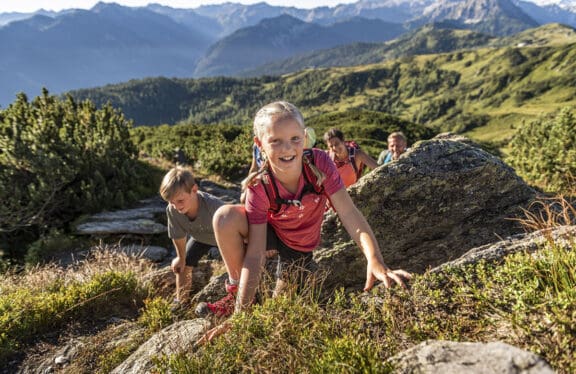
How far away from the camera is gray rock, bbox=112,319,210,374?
3041mm

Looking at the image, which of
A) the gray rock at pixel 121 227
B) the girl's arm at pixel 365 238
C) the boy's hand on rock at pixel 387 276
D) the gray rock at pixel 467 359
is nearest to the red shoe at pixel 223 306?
the girl's arm at pixel 365 238

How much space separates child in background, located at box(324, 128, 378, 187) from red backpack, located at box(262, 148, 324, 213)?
3467 millimetres

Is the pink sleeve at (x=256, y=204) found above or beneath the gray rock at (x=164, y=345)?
above

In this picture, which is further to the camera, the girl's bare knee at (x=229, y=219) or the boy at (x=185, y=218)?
the boy at (x=185, y=218)

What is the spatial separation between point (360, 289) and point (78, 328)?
355 cm

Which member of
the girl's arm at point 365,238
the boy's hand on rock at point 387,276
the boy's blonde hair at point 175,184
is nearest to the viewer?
the boy's hand on rock at point 387,276

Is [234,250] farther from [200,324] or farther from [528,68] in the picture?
[528,68]

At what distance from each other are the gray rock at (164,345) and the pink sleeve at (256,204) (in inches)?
42.0

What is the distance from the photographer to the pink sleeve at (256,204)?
3322mm

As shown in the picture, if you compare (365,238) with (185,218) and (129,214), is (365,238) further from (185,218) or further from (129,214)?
(129,214)

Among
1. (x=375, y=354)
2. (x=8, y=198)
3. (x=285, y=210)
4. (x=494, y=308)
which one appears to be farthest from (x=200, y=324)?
(x=8, y=198)

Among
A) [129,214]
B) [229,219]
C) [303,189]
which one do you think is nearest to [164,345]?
[229,219]

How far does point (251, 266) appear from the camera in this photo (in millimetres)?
3221

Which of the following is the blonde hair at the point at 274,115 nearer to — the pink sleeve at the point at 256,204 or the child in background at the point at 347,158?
the pink sleeve at the point at 256,204
